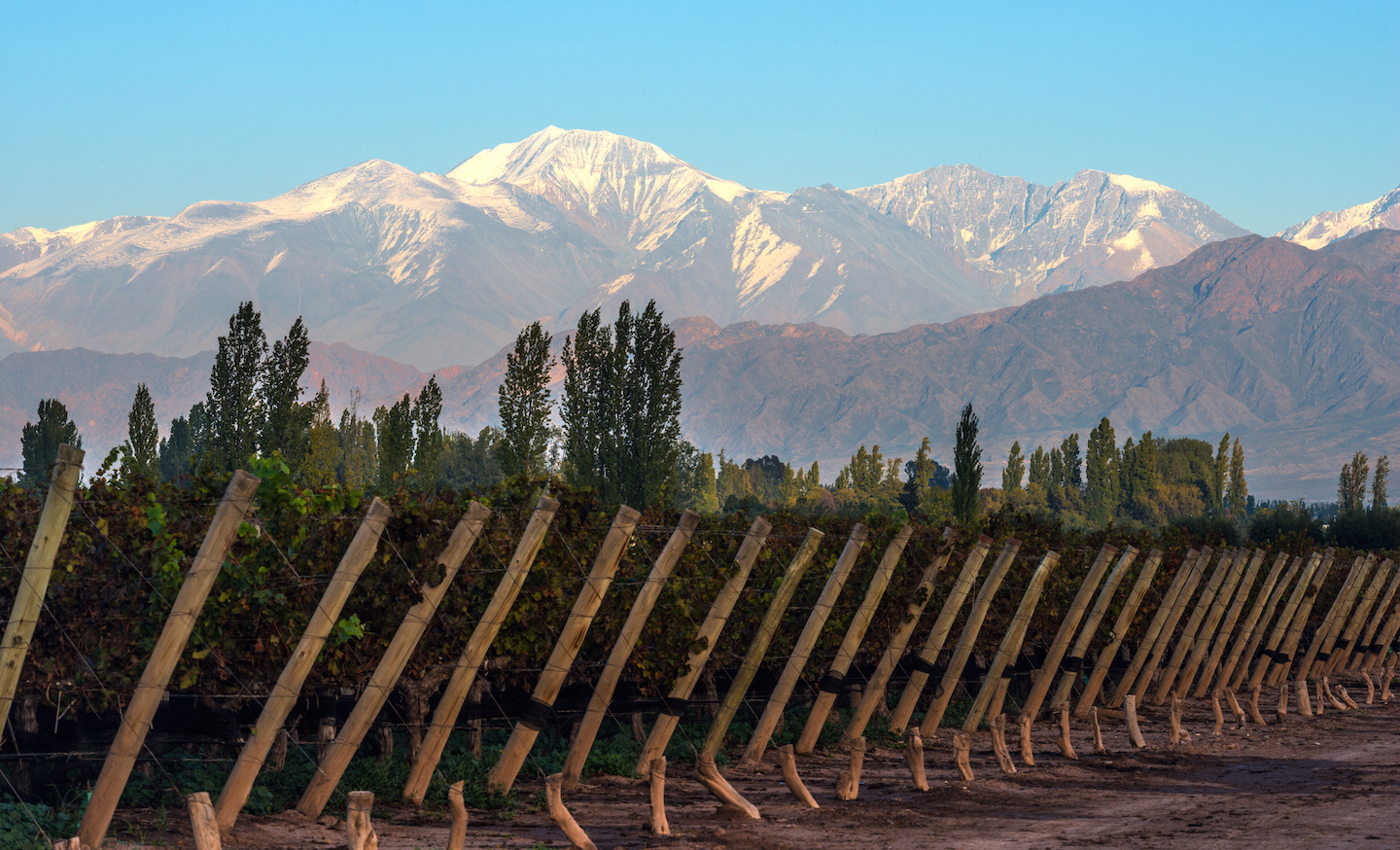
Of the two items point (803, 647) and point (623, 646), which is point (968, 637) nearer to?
point (803, 647)

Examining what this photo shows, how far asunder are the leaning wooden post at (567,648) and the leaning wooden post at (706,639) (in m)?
1.72

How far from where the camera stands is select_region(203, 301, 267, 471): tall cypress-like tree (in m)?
59.7

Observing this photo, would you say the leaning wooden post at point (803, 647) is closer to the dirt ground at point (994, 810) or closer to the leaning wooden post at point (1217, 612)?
the dirt ground at point (994, 810)

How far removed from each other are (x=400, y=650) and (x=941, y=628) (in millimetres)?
8342

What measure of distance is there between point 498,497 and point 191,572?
16.7 feet

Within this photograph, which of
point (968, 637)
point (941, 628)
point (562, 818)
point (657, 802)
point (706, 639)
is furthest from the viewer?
point (968, 637)

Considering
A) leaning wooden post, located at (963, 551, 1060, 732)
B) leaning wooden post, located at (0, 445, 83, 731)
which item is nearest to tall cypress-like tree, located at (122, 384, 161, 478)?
leaning wooden post, located at (963, 551, 1060, 732)

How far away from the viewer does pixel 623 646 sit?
12.9m

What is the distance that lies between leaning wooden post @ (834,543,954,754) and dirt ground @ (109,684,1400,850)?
347mm

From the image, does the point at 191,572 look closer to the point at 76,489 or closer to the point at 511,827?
the point at 76,489

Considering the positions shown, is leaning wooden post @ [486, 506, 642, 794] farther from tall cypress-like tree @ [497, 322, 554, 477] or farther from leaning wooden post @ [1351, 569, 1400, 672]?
tall cypress-like tree @ [497, 322, 554, 477]

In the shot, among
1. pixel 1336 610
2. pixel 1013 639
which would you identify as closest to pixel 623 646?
pixel 1013 639

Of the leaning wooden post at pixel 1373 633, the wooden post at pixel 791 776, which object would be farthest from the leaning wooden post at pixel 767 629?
the leaning wooden post at pixel 1373 633

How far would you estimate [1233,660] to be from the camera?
26.3m
